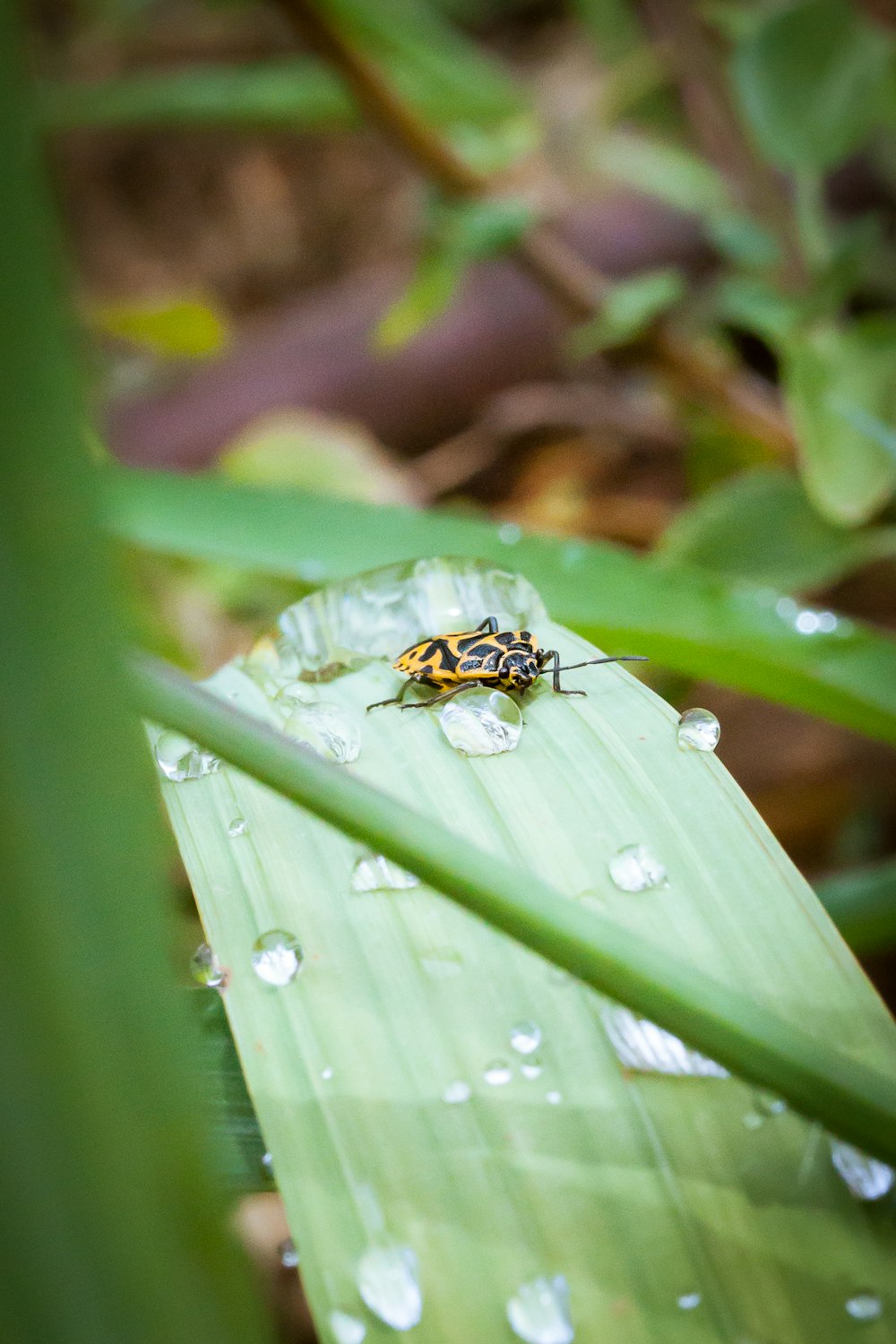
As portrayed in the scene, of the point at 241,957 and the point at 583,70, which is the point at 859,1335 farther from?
the point at 583,70

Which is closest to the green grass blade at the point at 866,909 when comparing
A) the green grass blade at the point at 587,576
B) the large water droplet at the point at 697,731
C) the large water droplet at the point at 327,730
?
the green grass blade at the point at 587,576

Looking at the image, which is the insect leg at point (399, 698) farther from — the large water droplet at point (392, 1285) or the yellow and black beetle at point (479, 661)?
the large water droplet at point (392, 1285)

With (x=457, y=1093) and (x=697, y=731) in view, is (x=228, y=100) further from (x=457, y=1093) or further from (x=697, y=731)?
(x=457, y=1093)

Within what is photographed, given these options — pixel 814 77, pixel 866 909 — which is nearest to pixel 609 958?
pixel 866 909

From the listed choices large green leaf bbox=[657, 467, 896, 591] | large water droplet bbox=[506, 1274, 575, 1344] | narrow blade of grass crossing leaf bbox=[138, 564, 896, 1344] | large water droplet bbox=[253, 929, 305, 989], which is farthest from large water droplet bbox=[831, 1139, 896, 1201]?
large green leaf bbox=[657, 467, 896, 591]

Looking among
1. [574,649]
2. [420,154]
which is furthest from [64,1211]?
[420,154]

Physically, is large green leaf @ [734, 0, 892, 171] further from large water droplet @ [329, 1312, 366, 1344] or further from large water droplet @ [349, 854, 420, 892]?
large water droplet @ [329, 1312, 366, 1344]
